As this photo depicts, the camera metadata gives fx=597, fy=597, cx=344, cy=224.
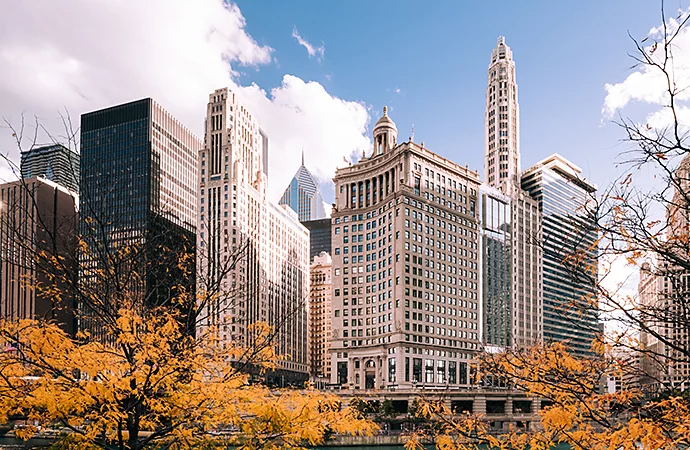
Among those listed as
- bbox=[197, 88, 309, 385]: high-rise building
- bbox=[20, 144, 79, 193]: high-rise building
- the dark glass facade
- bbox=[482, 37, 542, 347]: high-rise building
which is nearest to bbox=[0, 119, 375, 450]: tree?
bbox=[20, 144, 79, 193]: high-rise building

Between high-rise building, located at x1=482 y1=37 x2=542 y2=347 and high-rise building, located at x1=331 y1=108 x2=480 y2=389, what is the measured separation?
64.8ft

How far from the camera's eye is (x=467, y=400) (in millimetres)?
102938

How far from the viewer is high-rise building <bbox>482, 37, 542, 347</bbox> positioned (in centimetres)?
13900

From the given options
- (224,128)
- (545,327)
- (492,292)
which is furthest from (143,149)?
(545,327)

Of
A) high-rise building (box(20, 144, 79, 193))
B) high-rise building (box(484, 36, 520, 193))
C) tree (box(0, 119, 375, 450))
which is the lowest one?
tree (box(0, 119, 375, 450))

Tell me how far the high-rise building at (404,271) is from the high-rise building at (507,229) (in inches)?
778

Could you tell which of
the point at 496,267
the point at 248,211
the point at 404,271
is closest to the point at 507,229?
the point at 496,267

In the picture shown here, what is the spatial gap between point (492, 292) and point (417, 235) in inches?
1564

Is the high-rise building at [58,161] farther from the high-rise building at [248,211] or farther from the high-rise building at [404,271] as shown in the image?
A: the high-rise building at [248,211]

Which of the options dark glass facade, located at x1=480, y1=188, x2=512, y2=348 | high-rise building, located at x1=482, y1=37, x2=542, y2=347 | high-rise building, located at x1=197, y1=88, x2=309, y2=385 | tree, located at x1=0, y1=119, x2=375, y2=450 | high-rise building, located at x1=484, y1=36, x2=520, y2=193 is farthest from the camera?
high-rise building, located at x1=484, y1=36, x2=520, y2=193

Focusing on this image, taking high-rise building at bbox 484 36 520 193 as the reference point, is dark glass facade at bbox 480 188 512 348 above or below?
below

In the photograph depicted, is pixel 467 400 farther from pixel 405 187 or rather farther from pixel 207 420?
pixel 207 420

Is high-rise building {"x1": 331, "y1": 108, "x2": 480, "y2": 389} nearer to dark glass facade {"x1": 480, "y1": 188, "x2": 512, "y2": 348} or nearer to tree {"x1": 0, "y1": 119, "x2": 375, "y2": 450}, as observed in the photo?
dark glass facade {"x1": 480, "y1": 188, "x2": 512, "y2": 348}

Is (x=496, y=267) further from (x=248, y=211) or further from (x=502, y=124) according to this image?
(x=248, y=211)
